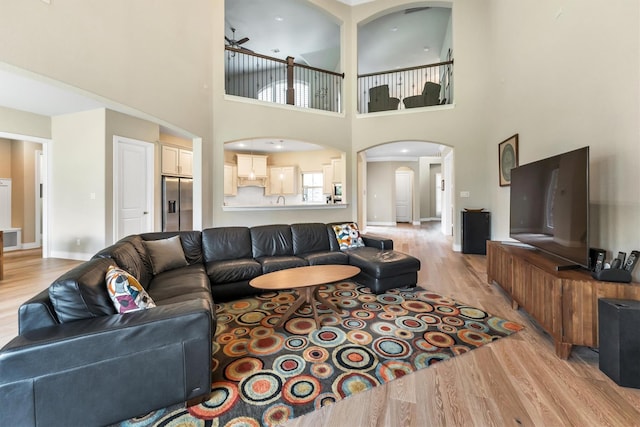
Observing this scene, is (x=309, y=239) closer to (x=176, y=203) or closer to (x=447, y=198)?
(x=176, y=203)

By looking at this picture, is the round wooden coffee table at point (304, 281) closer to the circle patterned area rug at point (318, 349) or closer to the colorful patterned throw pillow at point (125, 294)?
the circle patterned area rug at point (318, 349)

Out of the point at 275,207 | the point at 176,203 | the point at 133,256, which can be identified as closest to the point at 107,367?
the point at 133,256

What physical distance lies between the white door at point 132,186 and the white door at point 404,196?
933 centimetres

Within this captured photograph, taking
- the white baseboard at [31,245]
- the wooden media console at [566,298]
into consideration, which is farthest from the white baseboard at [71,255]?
the wooden media console at [566,298]

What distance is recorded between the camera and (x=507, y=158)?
15.3 feet

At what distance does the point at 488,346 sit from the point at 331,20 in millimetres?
7490

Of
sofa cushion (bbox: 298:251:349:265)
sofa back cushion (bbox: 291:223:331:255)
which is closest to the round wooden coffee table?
sofa cushion (bbox: 298:251:349:265)

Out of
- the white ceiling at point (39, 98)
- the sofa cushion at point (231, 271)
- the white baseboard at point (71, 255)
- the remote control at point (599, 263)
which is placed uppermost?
the white ceiling at point (39, 98)

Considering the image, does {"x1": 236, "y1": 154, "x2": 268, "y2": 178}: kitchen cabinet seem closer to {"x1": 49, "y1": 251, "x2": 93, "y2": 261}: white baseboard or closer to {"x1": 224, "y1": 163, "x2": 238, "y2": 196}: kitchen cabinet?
{"x1": 224, "y1": 163, "x2": 238, "y2": 196}: kitchen cabinet

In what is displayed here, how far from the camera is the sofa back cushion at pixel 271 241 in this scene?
12.3ft

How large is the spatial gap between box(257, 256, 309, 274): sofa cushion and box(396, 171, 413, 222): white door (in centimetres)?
923

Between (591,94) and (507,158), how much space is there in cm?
234

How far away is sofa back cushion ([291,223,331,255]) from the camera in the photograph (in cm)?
397

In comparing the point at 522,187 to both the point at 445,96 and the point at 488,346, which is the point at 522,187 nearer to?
the point at 488,346
